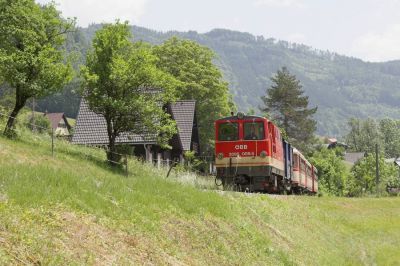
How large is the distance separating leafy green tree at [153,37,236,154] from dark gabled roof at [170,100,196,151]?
7.49 metres

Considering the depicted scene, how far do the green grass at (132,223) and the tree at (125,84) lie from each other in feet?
8.94

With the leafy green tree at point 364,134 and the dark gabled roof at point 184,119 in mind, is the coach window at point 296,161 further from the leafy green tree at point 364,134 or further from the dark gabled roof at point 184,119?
the leafy green tree at point 364,134

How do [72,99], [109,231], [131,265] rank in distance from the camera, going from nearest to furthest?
[131,265] → [109,231] → [72,99]

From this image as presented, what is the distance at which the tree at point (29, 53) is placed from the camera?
26312 mm

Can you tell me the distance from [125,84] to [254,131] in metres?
7.34

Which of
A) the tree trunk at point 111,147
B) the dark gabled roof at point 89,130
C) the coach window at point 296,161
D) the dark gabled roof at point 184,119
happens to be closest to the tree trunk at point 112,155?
the tree trunk at point 111,147

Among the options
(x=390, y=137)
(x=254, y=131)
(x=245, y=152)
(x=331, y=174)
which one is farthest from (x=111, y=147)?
(x=390, y=137)

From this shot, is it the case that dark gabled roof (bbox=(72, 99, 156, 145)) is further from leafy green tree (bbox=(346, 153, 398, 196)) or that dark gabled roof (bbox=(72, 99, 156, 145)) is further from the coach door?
leafy green tree (bbox=(346, 153, 398, 196))

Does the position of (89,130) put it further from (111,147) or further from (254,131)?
(254,131)

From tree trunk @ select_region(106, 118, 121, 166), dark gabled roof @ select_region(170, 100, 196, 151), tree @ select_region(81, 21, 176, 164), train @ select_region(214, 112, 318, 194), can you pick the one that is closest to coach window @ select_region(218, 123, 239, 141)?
train @ select_region(214, 112, 318, 194)

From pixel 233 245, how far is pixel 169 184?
331 centimetres

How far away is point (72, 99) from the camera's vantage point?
164 m

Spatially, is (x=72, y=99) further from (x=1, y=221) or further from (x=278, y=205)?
(x=1, y=221)

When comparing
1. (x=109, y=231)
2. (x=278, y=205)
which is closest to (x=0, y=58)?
→ (x=278, y=205)
